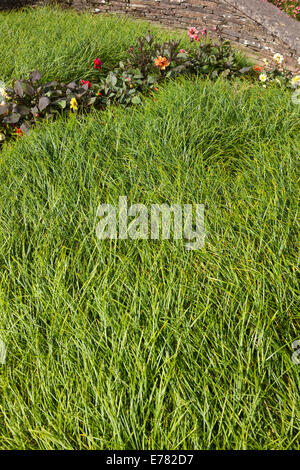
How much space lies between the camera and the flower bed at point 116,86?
3174 mm

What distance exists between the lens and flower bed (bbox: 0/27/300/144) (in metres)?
3.17

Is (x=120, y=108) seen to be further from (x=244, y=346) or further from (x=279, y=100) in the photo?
(x=244, y=346)

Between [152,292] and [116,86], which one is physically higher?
[116,86]

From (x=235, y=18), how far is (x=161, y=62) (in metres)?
2.17

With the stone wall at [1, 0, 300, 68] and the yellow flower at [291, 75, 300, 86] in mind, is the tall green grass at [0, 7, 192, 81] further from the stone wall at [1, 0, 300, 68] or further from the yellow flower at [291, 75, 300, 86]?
the yellow flower at [291, 75, 300, 86]

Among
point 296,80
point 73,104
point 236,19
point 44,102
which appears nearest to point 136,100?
point 73,104

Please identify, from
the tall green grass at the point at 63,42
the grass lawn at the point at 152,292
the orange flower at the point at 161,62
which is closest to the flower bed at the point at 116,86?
the orange flower at the point at 161,62

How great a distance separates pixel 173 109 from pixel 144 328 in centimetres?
198

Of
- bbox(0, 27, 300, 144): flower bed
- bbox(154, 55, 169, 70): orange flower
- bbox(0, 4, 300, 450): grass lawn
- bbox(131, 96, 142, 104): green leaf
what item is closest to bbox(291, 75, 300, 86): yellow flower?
bbox(0, 27, 300, 144): flower bed

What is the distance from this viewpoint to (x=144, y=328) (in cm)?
141

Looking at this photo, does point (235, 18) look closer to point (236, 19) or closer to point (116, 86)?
point (236, 19)

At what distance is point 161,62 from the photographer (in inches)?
147

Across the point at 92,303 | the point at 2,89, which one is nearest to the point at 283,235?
the point at 92,303

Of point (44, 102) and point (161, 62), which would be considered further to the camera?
point (161, 62)
